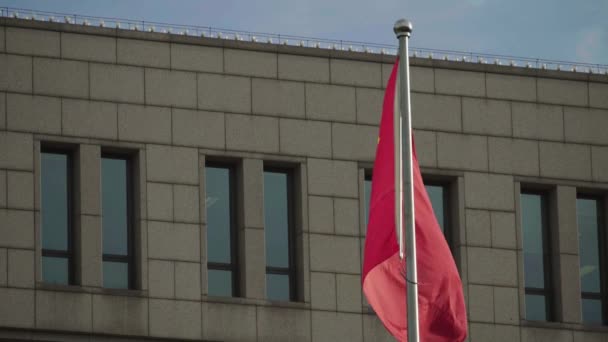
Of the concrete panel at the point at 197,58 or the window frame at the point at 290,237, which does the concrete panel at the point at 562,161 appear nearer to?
the window frame at the point at 290,237

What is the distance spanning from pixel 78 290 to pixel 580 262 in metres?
11.6

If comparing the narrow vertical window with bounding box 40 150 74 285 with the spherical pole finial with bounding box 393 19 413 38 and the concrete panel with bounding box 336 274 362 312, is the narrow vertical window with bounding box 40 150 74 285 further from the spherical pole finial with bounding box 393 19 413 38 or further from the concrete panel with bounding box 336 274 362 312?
the spherical pole finial with bounding box 393 19 413 38

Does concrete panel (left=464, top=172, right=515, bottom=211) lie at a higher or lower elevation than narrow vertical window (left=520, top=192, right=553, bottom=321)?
higher

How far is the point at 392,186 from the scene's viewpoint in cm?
2942

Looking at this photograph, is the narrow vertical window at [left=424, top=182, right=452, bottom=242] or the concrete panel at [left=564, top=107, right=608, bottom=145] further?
the concrete panel at [left=564, top=107, right=608, bottom=145]

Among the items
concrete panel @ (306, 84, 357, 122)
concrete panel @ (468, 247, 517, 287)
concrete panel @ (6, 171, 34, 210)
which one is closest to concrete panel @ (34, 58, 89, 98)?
concrete panel @ (6, 171, 34, 210)

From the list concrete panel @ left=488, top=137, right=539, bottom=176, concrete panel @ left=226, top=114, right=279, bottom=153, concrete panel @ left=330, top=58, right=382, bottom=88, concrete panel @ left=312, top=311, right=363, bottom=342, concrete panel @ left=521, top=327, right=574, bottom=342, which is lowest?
concrete panel @ left=521, top=327, right=574, bottom=342

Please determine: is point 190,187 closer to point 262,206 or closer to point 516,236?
point 262,206

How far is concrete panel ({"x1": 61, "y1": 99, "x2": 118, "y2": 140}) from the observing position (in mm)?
40594

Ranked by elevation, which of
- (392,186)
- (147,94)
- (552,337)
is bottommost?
(552,337)

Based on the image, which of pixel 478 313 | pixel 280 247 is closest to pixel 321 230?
pixel 280 247

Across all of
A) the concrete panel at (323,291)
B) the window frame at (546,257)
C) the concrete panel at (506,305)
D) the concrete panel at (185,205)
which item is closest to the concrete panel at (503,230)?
the window frame at (546,257)

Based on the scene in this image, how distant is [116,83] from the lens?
135 feet

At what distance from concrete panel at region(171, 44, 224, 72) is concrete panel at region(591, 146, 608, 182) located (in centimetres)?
872
